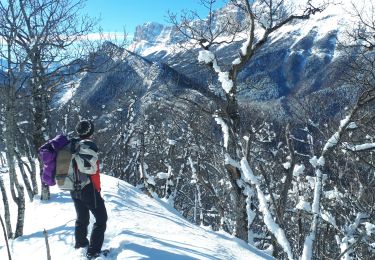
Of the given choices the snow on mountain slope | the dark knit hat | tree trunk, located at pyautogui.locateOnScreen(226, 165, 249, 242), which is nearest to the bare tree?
tree trunk, located at pyautogui.locateOnScreen(226, 165, 249, 242)

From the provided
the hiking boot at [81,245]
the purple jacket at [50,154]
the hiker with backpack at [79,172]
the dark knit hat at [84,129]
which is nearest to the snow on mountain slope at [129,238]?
the hiking boot at [81,245]

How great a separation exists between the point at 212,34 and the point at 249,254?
5.30 m

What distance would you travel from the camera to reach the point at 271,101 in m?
185

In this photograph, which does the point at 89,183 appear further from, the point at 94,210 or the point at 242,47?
the point at 242,47

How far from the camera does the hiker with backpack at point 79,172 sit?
5297 mm

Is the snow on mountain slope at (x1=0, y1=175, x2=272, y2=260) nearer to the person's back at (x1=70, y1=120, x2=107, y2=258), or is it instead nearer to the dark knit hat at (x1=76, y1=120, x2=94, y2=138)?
the person's back at (x1=70, y1=120, x2=107, y2=258)

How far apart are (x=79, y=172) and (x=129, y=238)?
1.28 metres

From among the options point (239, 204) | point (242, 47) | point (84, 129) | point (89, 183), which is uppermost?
point (242, 47)

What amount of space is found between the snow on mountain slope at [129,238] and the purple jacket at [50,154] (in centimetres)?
116

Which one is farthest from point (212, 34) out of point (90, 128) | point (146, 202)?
point (90, 128)

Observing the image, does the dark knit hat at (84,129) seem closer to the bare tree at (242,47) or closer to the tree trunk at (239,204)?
the bare tree at (242,47)

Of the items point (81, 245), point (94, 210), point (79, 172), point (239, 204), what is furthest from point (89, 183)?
point (239, 204)

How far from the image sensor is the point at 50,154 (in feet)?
17.6

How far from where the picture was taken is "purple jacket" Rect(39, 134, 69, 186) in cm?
536
